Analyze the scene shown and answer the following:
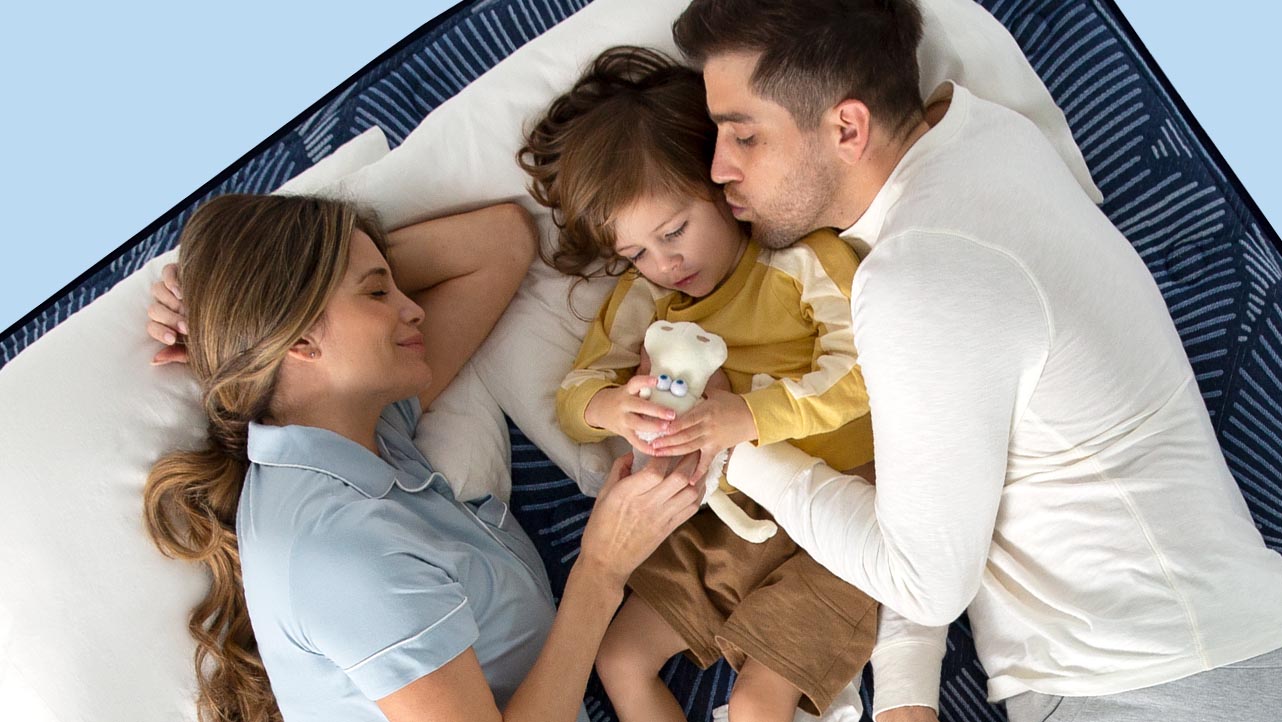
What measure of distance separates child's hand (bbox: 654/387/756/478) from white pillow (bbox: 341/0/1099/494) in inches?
16.0

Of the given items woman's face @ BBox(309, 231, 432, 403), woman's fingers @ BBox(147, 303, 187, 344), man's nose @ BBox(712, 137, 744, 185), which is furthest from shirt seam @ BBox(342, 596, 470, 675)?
man's nose @ BBox(712, 137, 744, 185)

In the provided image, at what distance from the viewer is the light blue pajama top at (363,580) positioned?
1.81 meters

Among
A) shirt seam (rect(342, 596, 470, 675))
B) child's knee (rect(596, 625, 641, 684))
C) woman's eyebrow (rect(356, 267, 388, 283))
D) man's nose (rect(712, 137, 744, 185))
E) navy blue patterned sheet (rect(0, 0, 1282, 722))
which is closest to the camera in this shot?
shirt seam (rect(342, 596, 470, 675))

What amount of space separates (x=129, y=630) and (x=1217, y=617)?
2029 millimetres

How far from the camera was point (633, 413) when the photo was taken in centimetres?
209

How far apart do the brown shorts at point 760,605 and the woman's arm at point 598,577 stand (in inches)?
7.9

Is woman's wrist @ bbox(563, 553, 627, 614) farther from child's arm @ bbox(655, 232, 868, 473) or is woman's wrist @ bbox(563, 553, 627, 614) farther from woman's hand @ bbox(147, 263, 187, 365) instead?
woman's hand @ bbox(147, 263, 187, 365)

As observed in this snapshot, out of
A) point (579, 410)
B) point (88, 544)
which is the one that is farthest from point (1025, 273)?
point (88, 544)

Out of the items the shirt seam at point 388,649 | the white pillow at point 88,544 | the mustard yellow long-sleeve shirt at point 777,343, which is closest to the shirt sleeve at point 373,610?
the shirt seam at point 388,649

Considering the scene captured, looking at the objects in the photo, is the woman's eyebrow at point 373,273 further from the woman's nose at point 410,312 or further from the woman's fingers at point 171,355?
the woman's fingers at point 171,355

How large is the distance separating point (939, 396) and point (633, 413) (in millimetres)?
627

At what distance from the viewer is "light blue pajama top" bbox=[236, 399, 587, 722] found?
181 centimetres

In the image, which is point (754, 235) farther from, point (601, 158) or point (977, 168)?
point (977, 168)

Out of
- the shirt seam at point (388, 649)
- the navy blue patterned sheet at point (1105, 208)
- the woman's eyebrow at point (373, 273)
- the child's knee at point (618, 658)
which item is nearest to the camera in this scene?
the shirt seam at point (388, 649)
